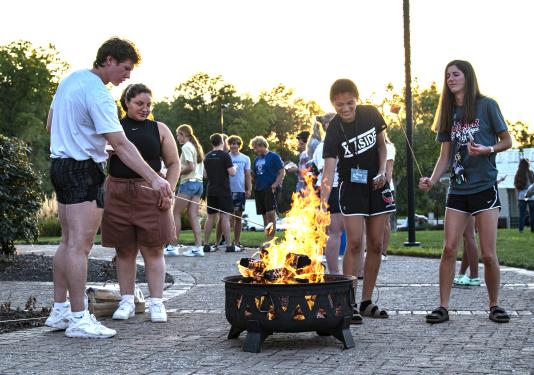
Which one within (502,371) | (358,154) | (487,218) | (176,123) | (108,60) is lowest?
(502,371)

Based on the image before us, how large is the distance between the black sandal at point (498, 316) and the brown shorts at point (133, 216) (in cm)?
271

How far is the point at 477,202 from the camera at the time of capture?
707 cm

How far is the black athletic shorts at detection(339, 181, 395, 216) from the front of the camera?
7.22m

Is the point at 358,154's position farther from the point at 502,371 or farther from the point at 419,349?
the point at 502,371

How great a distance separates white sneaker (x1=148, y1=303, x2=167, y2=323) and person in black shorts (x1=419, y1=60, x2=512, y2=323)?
225 centimetres

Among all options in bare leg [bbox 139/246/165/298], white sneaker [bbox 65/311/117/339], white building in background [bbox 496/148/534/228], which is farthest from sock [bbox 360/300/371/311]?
white building in background [bbox 496/148/534/228]

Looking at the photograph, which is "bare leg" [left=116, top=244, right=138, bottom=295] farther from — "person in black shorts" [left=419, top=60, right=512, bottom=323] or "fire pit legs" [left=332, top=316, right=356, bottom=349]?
"person in black shorts" [left=419, top=60, right=512, bottom=323]

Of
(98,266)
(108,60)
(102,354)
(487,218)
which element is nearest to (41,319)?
(102,354)

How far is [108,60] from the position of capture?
21.5 feet

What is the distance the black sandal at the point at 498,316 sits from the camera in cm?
677

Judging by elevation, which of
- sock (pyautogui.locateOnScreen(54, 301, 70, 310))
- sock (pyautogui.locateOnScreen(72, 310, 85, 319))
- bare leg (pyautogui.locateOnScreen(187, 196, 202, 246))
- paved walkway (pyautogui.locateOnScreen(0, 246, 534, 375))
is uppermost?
bare leg (pyautogui.locateOnScreen(187, 196, 202, 246))

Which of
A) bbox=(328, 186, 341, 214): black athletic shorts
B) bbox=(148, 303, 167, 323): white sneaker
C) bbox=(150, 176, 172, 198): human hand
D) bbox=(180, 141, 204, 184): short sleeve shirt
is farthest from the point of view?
bbox=(180, 141, 204, 184): short sleeve shirt

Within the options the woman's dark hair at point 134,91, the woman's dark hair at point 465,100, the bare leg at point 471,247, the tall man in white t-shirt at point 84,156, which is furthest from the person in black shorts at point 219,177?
the tall man in white t-shirt at point 84,156

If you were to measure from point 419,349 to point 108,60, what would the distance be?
3.06 meters
